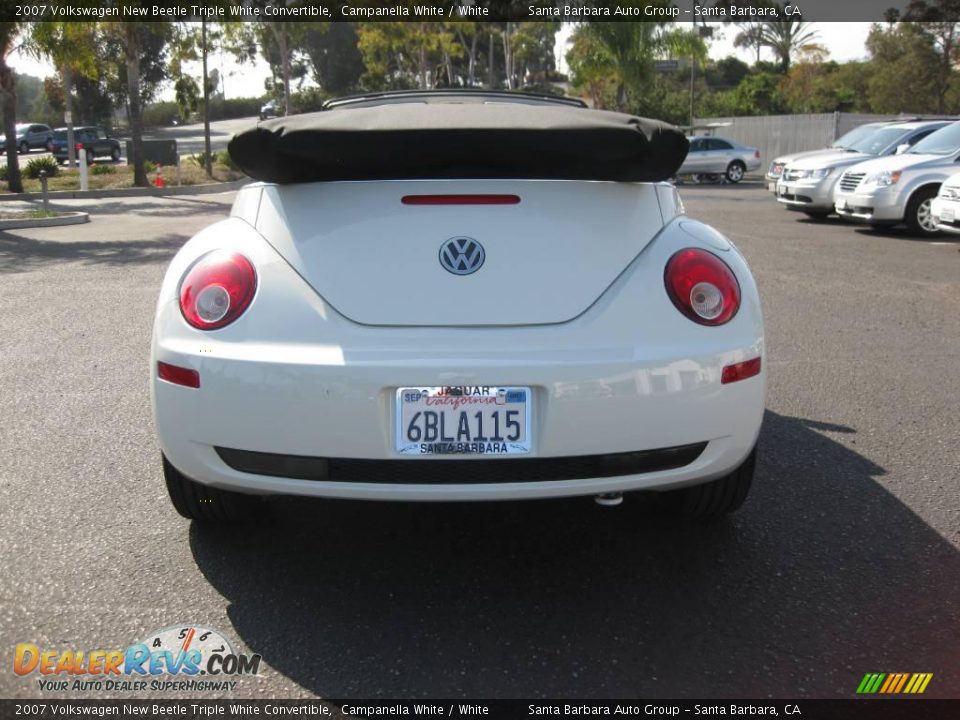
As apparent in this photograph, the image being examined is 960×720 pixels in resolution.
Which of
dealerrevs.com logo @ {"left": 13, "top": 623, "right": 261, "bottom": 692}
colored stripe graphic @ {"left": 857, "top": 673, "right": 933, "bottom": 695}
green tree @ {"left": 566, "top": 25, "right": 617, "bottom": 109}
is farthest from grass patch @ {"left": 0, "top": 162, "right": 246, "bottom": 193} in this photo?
colored stripe graphic @ {"left": 857, "top": 673, "right": 933, "bottom": 695}

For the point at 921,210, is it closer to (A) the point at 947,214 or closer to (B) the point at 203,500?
(A) the point at 947,214

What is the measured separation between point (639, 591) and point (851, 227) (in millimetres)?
13151

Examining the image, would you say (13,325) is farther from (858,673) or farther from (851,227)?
(851,227)

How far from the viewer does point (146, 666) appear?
247 centimetres

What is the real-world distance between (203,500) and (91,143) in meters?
44.5

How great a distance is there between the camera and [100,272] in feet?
32.6

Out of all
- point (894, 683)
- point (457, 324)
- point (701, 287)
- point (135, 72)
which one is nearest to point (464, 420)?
point (457, 324)

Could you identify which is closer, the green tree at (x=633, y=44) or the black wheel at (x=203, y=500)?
the black wheel at (x=203, y=500)

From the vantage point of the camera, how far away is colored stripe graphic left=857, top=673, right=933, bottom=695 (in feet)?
7.75

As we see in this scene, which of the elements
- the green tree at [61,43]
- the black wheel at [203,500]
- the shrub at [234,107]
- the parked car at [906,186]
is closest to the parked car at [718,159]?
the parked car at [906,186]

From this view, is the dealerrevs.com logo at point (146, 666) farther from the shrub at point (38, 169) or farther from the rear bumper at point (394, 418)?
the shrub at point (38, 169)

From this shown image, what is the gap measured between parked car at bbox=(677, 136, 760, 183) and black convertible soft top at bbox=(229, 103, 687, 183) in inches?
1019

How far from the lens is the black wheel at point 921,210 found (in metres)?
13.0

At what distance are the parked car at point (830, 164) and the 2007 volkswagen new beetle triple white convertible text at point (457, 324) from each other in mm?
13222
